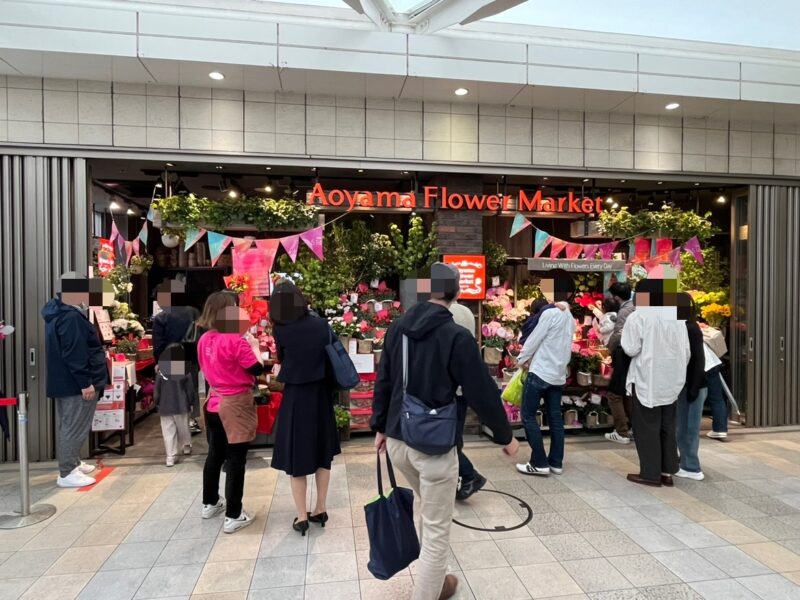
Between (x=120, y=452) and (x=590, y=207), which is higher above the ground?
(x=590, y=207)

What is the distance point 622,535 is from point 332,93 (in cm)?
511

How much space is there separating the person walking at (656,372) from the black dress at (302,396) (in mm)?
2882

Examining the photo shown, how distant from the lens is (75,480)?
14.5ft

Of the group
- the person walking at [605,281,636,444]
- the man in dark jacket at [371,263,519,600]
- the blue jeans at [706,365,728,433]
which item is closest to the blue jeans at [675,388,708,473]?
the person walking at [605,281,636,444]

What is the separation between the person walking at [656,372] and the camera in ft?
14.2

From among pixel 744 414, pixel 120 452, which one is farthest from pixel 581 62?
pixel 120 452

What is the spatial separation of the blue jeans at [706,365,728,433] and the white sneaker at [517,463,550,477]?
211cm

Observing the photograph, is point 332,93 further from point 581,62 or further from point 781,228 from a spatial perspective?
point 781,228

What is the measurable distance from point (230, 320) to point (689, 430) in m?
4.34

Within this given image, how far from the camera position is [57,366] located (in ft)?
14.4

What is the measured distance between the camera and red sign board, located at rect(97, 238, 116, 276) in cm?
578

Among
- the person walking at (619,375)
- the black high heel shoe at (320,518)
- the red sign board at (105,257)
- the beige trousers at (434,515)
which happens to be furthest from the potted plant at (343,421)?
the red sign board at (105,257)

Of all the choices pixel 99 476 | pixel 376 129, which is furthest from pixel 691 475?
pixel 99 476

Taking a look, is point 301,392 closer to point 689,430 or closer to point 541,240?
point 689,430
